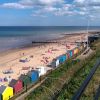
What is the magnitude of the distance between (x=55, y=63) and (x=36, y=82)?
11.6 metres

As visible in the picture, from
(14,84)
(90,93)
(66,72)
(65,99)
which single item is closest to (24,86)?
(14,84)

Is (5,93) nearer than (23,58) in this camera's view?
Yes

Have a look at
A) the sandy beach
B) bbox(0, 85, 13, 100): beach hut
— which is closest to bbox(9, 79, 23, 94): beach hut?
bbox(0, 85, 13, 100): beach hut

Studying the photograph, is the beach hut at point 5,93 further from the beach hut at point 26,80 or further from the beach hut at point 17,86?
the beach hut at point 26,80

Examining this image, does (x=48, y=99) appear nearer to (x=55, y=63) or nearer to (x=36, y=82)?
(x=36, y=82)

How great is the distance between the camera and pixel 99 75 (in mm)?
10508

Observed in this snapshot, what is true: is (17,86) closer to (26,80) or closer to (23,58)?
(26,80)

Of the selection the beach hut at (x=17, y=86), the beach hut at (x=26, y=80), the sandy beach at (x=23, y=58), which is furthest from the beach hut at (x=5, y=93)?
the sandy beach at (x=23, y=58)

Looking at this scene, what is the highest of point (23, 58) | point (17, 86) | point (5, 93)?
point (5, 93)

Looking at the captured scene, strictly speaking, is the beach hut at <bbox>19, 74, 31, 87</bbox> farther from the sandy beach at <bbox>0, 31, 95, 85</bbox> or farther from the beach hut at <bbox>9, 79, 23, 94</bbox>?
the sandy beach at <bbox>0, 31, 95, 85</bbox>

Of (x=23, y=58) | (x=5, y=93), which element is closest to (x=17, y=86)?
(x=5, y=93)

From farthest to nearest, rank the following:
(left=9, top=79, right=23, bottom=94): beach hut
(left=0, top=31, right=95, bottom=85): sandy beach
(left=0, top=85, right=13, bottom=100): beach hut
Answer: (left=0, top=31, right=95, bottom=85): sandy beach
(left=9, top=79, right=23, bottom=94): beach hut
(left=0, top=85, right=13, bottom=100): beach hut

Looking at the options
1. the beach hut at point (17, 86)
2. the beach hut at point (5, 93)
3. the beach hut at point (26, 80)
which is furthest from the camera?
the beach hut at point (26, 80)

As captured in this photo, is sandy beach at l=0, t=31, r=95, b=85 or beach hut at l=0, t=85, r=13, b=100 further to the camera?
sandy beach at l=0, t=31, r=95, b=85
